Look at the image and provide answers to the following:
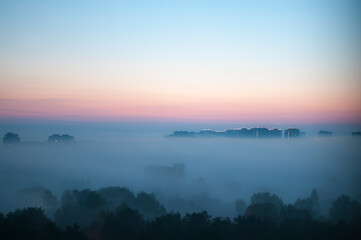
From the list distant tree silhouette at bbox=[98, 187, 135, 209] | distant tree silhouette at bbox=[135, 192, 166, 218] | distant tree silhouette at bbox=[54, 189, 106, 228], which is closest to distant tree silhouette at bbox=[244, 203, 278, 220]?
distant tree silhouette at bbox=[135, 192, 166, 218]

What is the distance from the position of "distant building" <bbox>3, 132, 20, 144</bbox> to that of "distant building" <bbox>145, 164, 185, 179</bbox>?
37.1m

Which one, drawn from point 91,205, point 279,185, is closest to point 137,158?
point 279,185

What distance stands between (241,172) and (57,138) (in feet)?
180

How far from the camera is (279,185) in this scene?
58094 millimetres

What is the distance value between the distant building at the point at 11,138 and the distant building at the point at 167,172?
37.1 m

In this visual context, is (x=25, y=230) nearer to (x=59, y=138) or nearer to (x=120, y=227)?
(x=120, y=227)

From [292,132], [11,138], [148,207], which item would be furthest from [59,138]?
[148,207]

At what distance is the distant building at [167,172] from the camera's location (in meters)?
60.9

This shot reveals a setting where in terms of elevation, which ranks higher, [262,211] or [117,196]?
[262,211]

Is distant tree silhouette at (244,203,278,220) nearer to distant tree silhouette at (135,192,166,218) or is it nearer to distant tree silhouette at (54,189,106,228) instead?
distant tree silhouette at (135,192,166,218)

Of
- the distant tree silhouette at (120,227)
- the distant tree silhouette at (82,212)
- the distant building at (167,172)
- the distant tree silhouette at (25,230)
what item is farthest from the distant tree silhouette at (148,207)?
the distant building at (167,172)

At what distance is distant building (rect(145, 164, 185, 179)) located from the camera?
60.9 m

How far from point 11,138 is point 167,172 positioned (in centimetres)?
4247

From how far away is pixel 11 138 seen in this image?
77.3m
